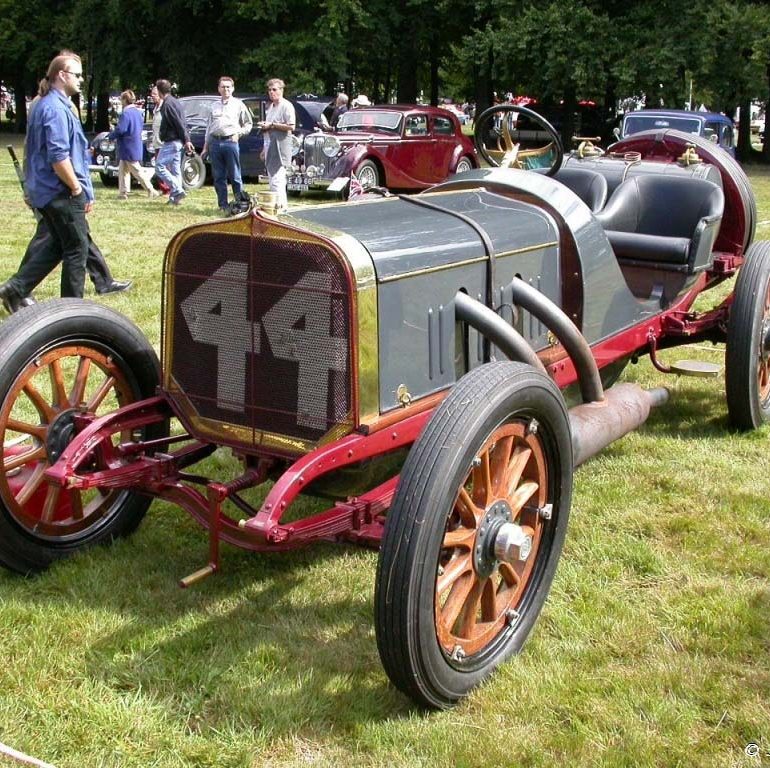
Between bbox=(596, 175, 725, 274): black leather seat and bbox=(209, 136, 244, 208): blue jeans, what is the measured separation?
306 inches

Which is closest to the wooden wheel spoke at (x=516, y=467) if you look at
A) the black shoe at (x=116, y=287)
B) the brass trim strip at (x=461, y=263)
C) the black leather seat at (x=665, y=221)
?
the brass trim strip at (x=461, y=263)

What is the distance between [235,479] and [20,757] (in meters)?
1.07

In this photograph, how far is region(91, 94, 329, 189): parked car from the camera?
638 inches

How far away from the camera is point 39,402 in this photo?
3467 mm

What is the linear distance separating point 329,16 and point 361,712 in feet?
81.5

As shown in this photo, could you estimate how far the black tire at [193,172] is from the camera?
15969 mm

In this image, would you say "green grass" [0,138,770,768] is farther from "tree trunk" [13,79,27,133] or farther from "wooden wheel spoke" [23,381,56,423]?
"tree trunk" [13,79,27,133]

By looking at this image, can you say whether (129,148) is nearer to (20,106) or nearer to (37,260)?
(37,260)

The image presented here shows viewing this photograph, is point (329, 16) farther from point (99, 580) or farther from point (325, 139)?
point (99, 580)

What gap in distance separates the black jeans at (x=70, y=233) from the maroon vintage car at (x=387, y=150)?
842 cm

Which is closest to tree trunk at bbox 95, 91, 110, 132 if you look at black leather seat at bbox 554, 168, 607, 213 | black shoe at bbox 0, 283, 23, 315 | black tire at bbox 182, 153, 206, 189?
black tire at bbox 182, 153, 206, 189

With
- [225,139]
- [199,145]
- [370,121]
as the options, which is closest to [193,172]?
[199,145]

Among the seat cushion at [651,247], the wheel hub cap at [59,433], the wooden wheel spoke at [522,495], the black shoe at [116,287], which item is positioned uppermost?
the seat cushion at [651,247]

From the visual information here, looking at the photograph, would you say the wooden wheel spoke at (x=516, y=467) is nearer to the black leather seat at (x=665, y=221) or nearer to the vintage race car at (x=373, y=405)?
the vintage race car at (x=373, y=405)
